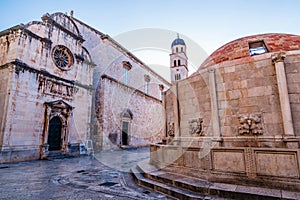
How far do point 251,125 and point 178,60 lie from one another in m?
33.3

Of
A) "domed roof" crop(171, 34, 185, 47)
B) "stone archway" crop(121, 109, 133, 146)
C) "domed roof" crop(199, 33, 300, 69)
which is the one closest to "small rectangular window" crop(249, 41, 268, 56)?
"domed roof" crop(199, 33, 300, 69)

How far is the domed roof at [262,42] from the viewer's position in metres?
6.45

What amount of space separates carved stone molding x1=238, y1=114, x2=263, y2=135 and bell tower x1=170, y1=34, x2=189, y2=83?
3093 centimetres

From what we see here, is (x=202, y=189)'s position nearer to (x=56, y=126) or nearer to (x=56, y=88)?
(x=56, y=126)

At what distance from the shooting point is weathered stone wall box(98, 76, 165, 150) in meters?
16.7

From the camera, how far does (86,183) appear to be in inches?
204

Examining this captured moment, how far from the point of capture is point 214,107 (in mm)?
5664

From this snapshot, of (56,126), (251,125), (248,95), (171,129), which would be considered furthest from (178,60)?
(251,125)

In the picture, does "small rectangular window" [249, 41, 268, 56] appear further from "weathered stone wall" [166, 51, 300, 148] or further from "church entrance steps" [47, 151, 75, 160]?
"church entrance steps" [47, 151, 75, 160]

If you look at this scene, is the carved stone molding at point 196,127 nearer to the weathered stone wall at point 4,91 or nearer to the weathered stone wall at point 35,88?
the weathered stone wall at point 35,88

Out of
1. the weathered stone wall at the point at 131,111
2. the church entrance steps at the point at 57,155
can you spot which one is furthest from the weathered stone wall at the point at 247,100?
the church entrance steps at the point at 57,155

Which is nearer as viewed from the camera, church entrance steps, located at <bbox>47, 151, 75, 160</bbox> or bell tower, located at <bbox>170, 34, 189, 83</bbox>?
church entrance steps, located at <bbox>47, 151, 75, 160</bbox>

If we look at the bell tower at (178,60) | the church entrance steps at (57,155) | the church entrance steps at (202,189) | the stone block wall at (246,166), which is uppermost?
the bell tower at (178,60)

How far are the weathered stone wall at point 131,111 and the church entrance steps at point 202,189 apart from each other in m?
7.40
